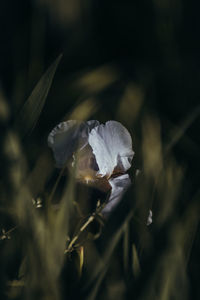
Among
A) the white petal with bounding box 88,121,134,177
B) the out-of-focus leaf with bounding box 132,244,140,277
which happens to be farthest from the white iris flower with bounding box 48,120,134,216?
the out-of-focus leaf with bounding box 132,244,140,277

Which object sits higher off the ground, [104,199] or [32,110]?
[32,110]

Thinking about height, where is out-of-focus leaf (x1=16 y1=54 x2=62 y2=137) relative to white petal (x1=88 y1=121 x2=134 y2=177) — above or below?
above

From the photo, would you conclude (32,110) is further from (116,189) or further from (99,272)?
(99,272)

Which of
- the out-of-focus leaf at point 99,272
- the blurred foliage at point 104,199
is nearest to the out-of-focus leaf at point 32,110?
the blurred foliage at point 104,199

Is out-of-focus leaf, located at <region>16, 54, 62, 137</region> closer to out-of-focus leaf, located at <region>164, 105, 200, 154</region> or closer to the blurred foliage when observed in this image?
the blurred foliage

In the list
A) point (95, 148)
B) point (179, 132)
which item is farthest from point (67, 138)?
point (179, 132)

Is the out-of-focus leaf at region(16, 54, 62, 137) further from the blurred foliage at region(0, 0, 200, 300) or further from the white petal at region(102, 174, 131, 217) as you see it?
the white petal at region(102, 174, 131, 217)

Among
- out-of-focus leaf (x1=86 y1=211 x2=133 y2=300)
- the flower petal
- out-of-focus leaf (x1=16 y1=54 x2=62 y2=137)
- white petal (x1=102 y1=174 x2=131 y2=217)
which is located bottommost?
white petal (x1=102 y1=174 x2=131 y2=217)

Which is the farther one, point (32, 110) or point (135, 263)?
point (32, 110)

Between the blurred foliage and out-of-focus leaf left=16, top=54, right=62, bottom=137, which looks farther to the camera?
out-of-focus leaf left=16, top=54, right=62, bottom=137
